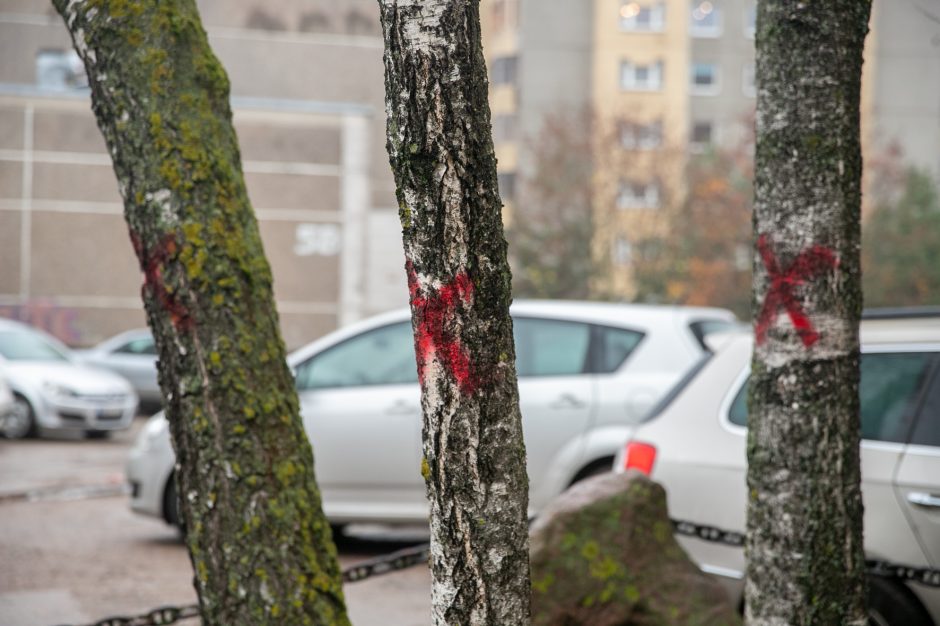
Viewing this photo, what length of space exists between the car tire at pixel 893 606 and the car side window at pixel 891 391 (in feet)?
2.04

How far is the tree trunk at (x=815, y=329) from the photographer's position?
384 cm

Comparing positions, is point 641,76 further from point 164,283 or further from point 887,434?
point 164,283

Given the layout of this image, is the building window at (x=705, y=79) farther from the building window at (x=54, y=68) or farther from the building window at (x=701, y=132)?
the building window at (x=54, y=68)

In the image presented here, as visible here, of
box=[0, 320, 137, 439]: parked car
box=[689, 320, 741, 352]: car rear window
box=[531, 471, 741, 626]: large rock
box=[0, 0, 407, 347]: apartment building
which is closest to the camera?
box=[531, 471, 741, 626]: large rock

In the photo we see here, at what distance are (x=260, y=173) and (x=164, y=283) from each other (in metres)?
27.8

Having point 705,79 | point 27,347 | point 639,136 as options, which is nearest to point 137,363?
point 27,347

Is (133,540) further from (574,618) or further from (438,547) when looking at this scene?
(438,547)

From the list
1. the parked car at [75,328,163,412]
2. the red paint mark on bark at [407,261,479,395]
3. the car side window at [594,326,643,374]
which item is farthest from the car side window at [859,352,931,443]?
the parked car at [75,328,163,412]

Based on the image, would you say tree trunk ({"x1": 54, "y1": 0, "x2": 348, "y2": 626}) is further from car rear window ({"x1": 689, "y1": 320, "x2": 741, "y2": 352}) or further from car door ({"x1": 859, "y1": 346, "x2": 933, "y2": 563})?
car rear window ({"x1": 689, "y1": 320, "x2": 741, "y2": 352})

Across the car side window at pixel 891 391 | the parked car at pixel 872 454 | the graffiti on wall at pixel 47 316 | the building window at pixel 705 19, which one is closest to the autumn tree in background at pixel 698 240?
the graffiti on wall at pixel 47 316

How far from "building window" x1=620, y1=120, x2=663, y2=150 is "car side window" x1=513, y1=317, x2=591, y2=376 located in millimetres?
27516

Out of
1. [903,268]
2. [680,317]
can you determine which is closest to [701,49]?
[903,268]

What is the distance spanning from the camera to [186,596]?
762 centimetres

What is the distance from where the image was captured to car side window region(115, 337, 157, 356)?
2244cm
